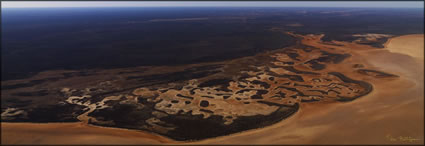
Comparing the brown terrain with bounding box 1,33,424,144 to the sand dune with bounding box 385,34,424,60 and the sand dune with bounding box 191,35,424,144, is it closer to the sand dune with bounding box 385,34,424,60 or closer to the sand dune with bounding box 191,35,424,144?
the sand dune with bounding box 191,35,424,144

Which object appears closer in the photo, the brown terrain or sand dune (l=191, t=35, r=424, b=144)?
sand dune (l=191, t=35, r=424, b=144)

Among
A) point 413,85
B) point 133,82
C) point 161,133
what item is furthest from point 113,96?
point 413,85

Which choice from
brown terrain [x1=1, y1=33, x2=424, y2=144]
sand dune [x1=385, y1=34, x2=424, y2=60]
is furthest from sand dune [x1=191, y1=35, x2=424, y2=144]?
sand dune [x1=385, y1=34, x2=424, y2=60]

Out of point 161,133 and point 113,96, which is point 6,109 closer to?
point 113,96

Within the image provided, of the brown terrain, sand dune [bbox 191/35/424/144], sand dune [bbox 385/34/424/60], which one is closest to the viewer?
sand dune [bbox 191/35/424/144]

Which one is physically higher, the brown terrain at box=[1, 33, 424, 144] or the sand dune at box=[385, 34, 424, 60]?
the sand dune at box=[385, 34, 424, 60]

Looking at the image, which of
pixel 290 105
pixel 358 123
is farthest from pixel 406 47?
pixel 290 105

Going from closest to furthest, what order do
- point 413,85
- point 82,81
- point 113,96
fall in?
point 113,96 < point 413,85 < point 82,81

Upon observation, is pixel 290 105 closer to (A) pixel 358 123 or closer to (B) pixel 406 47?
(A) pixel 358 123
